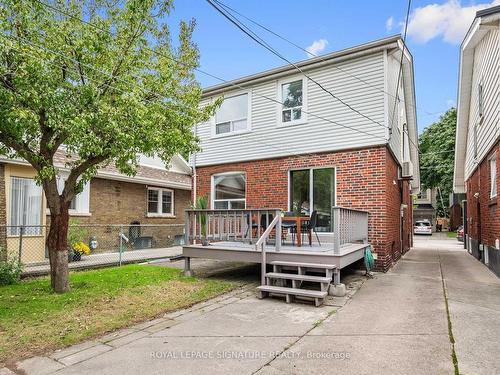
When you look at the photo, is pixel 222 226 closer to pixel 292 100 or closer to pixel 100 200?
pixel 292 100

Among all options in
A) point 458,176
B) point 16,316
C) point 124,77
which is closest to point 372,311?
point 16,316

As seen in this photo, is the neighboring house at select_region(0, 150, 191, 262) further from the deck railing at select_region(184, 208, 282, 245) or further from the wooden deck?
the wooden deck

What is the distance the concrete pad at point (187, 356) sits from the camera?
3.58 metres

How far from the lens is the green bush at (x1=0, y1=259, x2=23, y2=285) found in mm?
7504

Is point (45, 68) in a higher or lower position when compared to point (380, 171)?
higher

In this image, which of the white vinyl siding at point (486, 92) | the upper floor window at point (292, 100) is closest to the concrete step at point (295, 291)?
the white vinyl siding at point (486, 92)

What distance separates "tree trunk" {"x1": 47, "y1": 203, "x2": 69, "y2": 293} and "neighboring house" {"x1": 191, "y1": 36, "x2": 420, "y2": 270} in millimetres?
6003

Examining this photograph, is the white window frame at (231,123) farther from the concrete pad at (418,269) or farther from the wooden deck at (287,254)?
the concrete pad at (418,269)

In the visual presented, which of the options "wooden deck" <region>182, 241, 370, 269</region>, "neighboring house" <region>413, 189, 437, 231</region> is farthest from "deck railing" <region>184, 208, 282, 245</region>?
"neighboring house" <region>413, 189, 437, 231</region>

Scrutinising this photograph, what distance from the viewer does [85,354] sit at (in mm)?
3990

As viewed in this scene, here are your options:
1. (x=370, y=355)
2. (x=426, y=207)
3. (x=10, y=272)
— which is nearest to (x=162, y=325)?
(x=370, y=355)

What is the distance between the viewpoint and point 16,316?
521 cm

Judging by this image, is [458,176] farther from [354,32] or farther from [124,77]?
[124,77]

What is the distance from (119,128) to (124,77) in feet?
3.75
